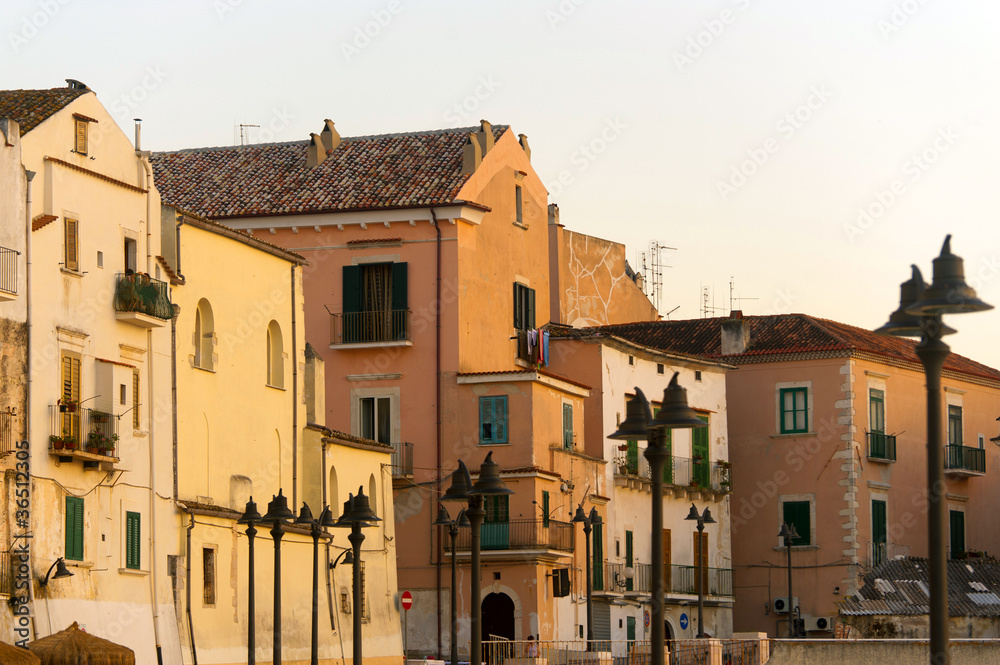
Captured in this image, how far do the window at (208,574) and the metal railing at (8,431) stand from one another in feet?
21.2

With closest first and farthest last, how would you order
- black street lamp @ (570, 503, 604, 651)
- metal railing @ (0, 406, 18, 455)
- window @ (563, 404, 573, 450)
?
metal railing @ (0, 406, 18, 455) → black street lamp @ (570, 503, 604, 651) → window @ (563, 404, 573, 450)

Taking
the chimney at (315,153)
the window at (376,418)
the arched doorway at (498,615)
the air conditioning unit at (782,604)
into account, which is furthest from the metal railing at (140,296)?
the air conditioning unit at (782,604)

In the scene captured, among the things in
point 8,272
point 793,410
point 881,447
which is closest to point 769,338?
point 793,410

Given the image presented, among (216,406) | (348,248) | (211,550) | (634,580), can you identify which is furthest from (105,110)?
(634,580)

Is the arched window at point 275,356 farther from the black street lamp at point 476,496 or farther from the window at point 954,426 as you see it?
the window at point 954,426

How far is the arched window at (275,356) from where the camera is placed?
4056 centimetres

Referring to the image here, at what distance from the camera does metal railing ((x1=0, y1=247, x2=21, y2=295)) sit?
30319mm

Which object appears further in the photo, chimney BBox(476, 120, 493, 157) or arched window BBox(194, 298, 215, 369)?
chimney BBox(476, 120, 493, 157)

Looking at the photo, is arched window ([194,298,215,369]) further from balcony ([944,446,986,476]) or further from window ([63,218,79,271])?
balcony ([944,446,986,476])

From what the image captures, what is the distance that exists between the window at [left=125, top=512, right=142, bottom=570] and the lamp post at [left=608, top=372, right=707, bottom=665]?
17624 mm

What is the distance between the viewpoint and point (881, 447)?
56000 millimetres

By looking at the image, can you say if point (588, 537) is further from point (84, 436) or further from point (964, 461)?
point (964, 461)

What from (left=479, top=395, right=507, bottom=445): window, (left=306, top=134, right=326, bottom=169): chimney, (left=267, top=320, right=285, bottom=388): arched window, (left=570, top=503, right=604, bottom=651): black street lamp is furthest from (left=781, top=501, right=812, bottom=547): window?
(left=267, top=320, right=285, bottom=388): arched window

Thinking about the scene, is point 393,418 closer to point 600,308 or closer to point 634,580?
point 634,580
